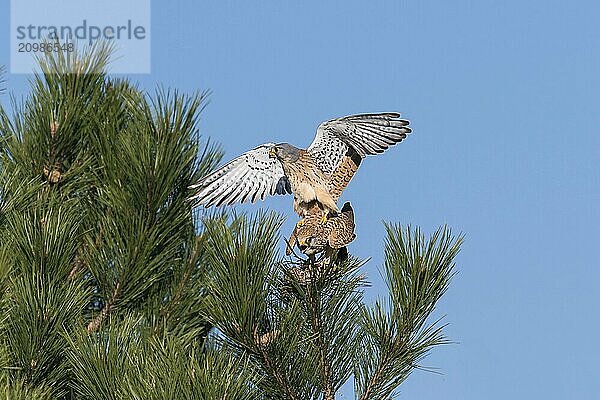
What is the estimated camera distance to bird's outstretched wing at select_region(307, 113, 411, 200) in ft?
11.6

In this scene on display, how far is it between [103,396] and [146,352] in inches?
7.2

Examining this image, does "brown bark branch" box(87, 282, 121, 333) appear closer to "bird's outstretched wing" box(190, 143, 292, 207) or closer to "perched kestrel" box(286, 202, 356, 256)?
"bird's outstretched wing" box(190, 143, 292, 207)

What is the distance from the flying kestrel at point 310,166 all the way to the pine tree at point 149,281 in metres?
0.15

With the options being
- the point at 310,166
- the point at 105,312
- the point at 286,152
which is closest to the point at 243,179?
the point at 286,152

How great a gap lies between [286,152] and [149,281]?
94 centimetres

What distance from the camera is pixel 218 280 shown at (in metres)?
3.10

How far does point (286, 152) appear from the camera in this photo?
359 cm

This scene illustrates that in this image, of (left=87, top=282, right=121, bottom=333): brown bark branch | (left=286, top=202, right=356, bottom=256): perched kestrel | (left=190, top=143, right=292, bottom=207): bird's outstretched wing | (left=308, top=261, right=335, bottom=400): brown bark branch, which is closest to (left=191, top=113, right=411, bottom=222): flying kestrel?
(left=190, top=143, right=292, bottom=207): bird's outstretched wing

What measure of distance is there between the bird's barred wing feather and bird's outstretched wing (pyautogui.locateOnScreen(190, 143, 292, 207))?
19 centimetres

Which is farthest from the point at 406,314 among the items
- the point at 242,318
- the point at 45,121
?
the point at 45,121

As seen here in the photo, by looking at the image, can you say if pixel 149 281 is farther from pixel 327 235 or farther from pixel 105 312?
pixel 327 235

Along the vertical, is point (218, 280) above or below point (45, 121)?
below

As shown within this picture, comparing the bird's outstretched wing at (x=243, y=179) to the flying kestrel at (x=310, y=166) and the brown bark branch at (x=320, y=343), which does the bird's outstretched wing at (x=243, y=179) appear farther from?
the brown bark branch at (x=320, y=343)

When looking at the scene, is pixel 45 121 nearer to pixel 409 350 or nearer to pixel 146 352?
pixel 146 352
